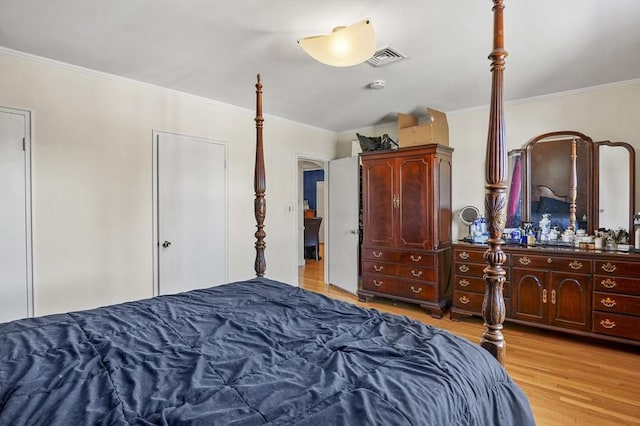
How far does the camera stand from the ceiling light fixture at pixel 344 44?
6.61 feet

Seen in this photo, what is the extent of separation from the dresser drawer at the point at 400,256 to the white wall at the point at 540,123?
700 millimetres

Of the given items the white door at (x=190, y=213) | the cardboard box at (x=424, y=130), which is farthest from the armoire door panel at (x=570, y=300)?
the white door at (x=190, y=213)

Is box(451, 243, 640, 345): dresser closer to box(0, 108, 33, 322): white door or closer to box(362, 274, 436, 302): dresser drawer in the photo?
box(362, 274, 436, 302): dresser drawer

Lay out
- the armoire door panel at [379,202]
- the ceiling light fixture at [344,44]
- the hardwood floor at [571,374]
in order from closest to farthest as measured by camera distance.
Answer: the ceiling light fixture at [344,44], the hardwood floor at [571,374], the armoire door panel at [379,202]

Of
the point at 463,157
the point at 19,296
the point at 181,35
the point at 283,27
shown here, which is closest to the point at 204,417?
the point at 283,27

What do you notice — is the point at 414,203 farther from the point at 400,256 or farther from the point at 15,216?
the point at 15,216

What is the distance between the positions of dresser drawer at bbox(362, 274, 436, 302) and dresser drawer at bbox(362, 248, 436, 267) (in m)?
0.23

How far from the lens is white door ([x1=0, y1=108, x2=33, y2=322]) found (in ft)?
8.45

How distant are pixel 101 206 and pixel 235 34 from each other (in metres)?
1.91

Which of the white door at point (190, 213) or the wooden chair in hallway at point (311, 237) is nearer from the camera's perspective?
the white door at point (190, 213)

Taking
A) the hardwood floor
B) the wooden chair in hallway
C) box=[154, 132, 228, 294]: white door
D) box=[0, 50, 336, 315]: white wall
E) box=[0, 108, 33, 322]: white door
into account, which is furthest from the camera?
→ the wooden chair in hallway

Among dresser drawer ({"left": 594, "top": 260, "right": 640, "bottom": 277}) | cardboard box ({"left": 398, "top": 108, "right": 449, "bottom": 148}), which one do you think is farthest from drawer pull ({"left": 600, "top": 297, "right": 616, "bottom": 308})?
cardboard box ({"left": 398, "top": 108, "right": 449, "bottom": 148})

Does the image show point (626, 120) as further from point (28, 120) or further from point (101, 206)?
point (28, 120)

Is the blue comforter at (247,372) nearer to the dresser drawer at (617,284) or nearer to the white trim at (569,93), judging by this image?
the dresser drawer at (617,284)
